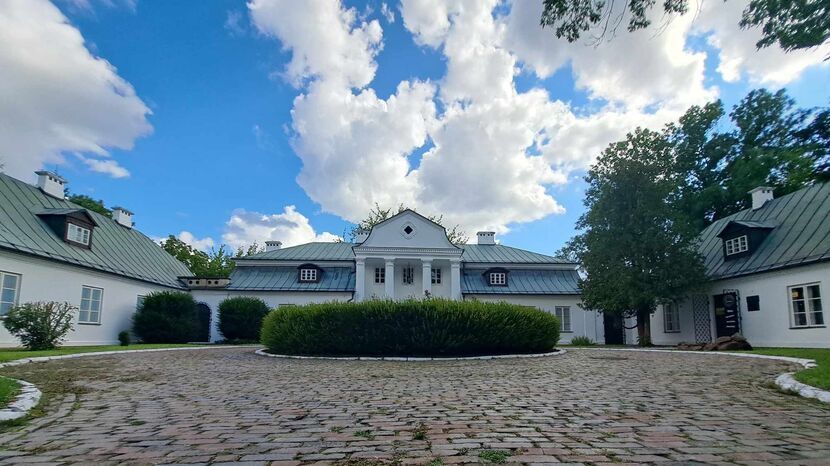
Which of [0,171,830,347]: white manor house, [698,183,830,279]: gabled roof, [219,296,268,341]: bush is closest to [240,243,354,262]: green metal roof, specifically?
[0,171,830,347]: white manor house

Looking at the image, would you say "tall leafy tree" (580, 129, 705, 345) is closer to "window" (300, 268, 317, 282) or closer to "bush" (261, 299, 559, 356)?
"bush" (261, 299, 559, 356)

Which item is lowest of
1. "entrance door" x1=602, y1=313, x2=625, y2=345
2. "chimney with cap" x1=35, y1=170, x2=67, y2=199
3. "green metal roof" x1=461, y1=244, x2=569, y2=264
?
"entrance door" x1=602, y1=313, x2=625, y2=345

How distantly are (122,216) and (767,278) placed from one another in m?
33.8

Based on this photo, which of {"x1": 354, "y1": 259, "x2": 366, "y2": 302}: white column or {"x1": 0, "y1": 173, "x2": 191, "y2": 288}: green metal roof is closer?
{"x1": 0, "y1": 173, "x2": 191, "y2": 288}: green metal roof

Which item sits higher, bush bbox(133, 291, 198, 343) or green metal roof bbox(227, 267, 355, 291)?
green metal roof bbox(227, 267, 355, 291)

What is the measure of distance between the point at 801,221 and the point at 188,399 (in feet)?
79.0

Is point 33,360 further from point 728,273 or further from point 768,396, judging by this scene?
point 728,273

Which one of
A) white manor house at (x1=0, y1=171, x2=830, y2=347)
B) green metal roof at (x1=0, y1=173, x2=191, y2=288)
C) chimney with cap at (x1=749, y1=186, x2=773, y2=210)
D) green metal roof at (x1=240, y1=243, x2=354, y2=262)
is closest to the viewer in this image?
green metal roof at (x1=0, y1=173, x2=191, y2=288)

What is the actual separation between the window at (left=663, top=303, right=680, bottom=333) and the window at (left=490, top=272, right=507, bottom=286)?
9.35m

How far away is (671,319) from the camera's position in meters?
26.6

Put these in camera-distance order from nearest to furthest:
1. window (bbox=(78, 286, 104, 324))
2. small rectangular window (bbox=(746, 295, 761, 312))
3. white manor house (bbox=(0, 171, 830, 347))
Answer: white manor house (bbox=(0, 171, 830, 347)) → small rectangular window (bbox=(746, 295, 761, 312)) → window (bbox=(78, 286, 104, 324))

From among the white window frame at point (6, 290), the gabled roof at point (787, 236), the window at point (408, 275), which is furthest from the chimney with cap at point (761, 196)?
the white window frame at point (6, 290)

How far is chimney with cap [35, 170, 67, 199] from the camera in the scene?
77.2 ft

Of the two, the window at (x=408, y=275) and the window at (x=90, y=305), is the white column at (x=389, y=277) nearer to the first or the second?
the window at (x=408, y=275)
